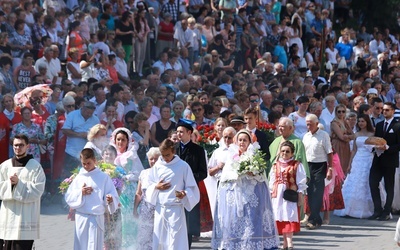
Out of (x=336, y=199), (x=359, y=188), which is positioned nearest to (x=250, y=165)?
(x=336, y=199)

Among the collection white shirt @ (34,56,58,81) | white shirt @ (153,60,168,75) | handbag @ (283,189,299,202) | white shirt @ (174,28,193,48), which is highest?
white shirt @ (174,28,193,48)

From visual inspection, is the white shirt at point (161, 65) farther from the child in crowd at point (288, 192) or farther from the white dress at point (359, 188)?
the child in crowd at point (288, 192)

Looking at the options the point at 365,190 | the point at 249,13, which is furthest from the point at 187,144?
the point at 249,13

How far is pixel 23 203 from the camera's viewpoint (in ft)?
44.9

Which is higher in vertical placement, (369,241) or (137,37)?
(137,37)

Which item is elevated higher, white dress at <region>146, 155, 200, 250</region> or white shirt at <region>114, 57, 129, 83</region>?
white shirt at <region>114, 57, 129, 83</region>

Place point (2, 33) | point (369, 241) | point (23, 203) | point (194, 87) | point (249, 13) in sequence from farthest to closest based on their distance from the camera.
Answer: point (249, 13) → point (194, 87) → point (2, 33) → point (369, 241) → point (23, 203)

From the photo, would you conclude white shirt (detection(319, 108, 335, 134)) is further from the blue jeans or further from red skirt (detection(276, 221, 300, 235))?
red skirt (detection(276, 221, 300, 235))

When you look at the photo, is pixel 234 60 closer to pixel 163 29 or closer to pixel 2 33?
pixel 163 29

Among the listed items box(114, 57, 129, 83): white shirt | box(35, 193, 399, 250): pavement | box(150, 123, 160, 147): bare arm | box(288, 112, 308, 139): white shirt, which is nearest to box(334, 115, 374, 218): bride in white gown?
box(35, 193, 399, 250): pavement

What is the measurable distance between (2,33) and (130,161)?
749cm

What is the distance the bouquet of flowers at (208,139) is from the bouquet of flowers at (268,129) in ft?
3.66

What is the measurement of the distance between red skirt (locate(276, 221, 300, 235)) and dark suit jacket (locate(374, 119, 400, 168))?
12.4 ft

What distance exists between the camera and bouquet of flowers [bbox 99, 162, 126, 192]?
1461 cm
